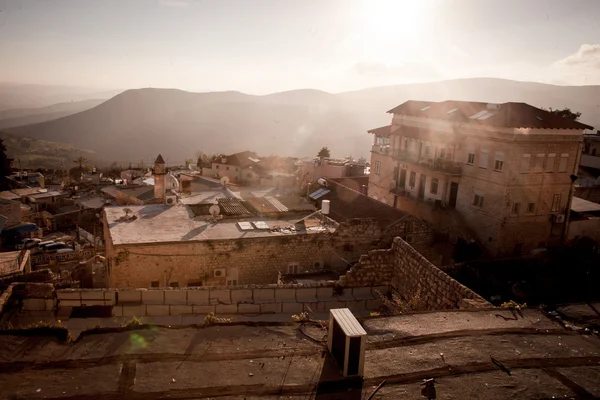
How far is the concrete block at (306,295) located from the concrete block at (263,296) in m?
0.78

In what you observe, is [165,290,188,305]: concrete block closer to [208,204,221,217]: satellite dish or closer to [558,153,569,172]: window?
[208,204,221,217]: satellite dish

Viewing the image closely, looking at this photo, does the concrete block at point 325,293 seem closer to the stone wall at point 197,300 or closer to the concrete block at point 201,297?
the stone wall at point 197,300

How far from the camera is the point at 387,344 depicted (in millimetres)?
7160

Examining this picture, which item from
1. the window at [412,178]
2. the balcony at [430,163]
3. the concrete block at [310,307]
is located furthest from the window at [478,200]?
the concrete block at [310,307]

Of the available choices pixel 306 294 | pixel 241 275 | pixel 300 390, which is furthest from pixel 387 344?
pixel 241 275

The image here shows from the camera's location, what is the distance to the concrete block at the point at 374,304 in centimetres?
1309

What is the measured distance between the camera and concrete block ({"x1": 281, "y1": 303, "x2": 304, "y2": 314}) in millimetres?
12000

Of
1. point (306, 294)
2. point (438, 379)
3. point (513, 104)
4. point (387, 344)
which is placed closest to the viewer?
point (438, 379)

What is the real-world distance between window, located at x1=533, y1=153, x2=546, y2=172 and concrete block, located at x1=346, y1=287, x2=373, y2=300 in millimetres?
15633

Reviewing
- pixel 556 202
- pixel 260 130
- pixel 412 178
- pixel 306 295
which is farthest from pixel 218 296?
pixel 260 130

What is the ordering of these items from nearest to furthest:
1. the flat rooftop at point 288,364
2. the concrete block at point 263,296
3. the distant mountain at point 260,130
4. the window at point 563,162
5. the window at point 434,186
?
the flat rooftop at point 288,364 → the concrete block at point 263,296 → the window at point 563,162 → the window at point 434,186 → the distant mountain at point 260,130

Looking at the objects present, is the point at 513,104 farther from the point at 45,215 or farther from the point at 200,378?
the point at 45,215

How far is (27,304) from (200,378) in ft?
21.4

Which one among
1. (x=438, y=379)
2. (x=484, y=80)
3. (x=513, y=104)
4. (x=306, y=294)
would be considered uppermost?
(x=484, y=80)
